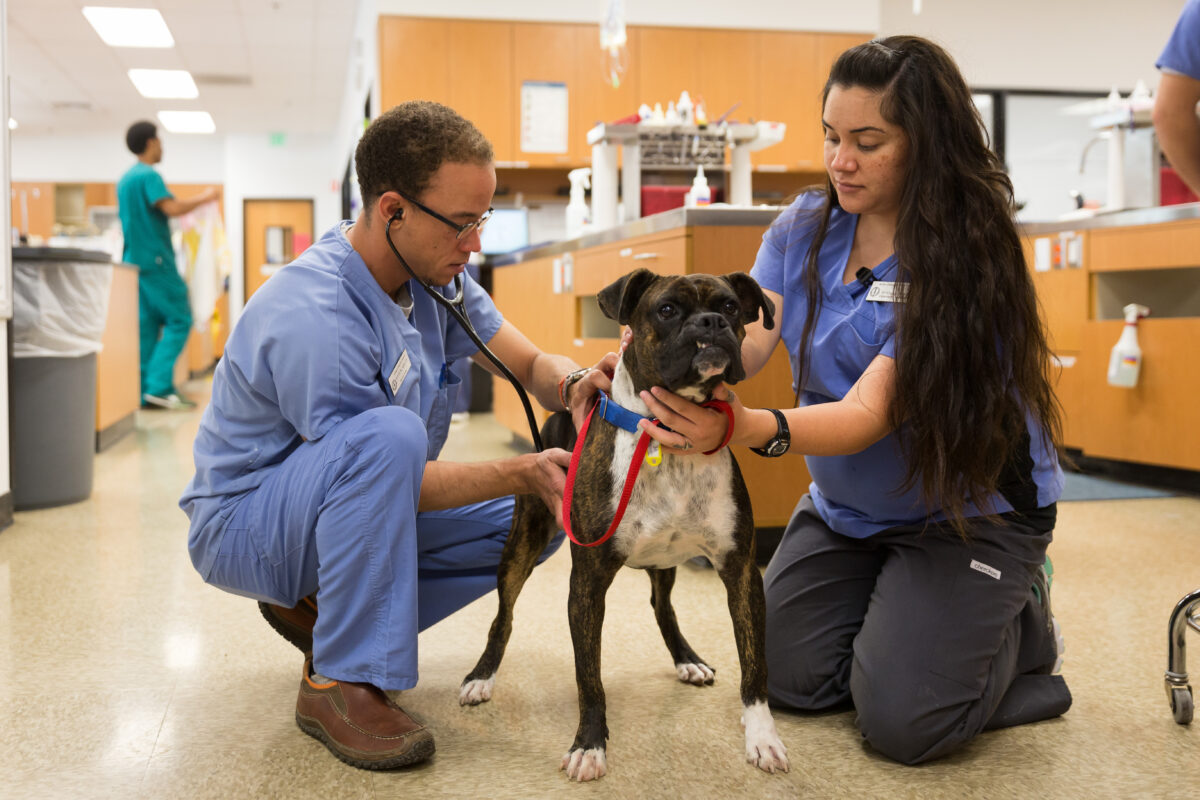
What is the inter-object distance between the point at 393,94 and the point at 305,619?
5861mm

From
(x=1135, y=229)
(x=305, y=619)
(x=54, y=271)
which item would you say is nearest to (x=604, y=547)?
(x=305, y=619)

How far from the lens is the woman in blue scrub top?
1587 millimetres

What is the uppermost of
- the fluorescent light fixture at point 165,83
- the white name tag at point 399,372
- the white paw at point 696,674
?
the fluorescent light fixture at point 165,83

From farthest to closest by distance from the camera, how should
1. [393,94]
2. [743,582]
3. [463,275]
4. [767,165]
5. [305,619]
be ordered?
[767,165]
[393,94]
[463,275]
[305,619]
[743,582]

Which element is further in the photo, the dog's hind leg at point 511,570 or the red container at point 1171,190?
the red container at point 1171,190

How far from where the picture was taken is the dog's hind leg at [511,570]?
5.99 ft

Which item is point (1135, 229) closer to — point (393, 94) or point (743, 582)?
point (743, 582)

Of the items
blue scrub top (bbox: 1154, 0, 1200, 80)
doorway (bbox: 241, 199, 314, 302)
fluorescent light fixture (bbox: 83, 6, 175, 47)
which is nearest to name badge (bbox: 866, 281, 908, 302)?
blue scrub top (bbox: 1154, 0, 1200, 80)

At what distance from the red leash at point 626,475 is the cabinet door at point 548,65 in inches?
234

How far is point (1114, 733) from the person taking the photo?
67.3 inches

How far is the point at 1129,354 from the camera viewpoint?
157 inches

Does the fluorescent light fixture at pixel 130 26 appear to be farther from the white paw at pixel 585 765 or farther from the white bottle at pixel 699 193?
the white paw at pixel 585 765

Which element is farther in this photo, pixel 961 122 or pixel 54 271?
pixel 54 271

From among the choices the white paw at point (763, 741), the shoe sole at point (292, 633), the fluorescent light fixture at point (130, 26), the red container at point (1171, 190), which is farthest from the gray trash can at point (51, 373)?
the fluorescent light fixture at point (130, 26)
